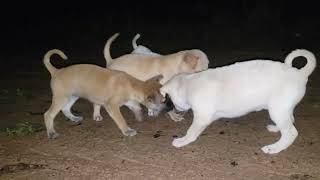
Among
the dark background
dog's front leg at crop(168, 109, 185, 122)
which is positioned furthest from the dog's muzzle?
the dark background

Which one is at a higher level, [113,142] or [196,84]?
[196,84]

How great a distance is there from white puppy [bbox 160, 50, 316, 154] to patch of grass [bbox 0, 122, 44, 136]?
1984mm

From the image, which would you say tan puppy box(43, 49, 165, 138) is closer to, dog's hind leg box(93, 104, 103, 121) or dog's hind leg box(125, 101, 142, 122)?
dog's hind leg box(125, 101, 142, 122)

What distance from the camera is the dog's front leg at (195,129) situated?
6461mm

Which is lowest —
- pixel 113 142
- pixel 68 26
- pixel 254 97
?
pixel 68 26

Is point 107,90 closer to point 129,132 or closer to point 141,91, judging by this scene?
point 141,91

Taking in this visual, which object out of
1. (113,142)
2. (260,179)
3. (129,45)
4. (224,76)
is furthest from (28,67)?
(260,179)

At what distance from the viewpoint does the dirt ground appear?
580cm

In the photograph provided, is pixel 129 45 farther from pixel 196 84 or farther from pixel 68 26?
pixel 196 84

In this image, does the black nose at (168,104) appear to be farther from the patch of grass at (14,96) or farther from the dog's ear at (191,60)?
the patch of grass at (14,96)

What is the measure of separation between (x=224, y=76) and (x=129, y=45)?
9.71 m

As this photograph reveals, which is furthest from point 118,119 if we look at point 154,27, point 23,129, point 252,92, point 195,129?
point 154,27

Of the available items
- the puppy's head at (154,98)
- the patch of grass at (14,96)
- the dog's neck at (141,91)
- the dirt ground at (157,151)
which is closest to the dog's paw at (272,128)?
the dirt ground at (157,151)

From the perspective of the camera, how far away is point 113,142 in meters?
6.88
